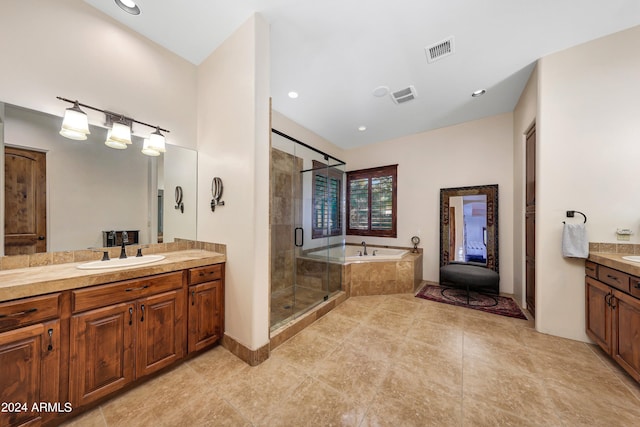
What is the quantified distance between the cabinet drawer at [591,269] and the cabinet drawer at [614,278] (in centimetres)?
5

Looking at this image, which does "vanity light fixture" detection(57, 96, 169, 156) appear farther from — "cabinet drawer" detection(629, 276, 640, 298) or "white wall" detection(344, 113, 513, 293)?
"cabinet drawer" detection(629, 276, 640, 298)

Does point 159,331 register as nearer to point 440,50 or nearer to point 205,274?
point 205,274

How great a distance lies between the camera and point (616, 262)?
1.72 m

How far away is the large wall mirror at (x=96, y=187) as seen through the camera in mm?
1551

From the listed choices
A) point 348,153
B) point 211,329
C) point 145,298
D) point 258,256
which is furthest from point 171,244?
point 348,153

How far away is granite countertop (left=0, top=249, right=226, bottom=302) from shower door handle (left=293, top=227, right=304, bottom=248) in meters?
1.53

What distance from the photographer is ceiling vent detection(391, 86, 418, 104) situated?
9.55 feet

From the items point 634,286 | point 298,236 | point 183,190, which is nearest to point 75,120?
point 183,190

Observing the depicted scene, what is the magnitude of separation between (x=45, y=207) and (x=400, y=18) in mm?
3251

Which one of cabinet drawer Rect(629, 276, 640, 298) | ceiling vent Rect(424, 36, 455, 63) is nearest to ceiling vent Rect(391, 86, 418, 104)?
ceiling vent Rect(424, 36, 455, 63)

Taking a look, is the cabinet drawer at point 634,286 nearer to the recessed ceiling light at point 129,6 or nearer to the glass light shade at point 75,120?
the glass light shade at point 75,120

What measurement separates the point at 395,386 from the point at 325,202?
2.56 meters

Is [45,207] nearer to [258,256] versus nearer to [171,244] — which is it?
[171,244]

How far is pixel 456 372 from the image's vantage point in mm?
1734
